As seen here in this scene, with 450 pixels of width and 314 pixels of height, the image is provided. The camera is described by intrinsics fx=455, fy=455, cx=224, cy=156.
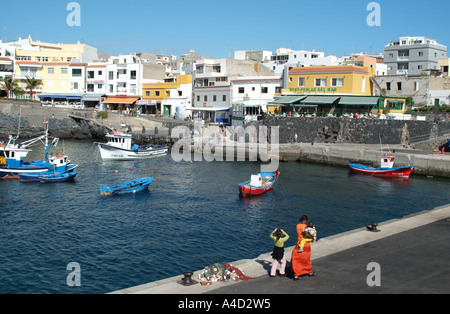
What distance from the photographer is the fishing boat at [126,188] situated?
34781 mm

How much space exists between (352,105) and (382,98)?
12.9 ft

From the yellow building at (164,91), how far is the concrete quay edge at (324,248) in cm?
6469

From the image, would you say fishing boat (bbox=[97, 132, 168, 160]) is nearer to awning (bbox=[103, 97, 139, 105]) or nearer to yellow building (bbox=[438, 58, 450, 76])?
awning (bbox=[103, 97, 139, 105])

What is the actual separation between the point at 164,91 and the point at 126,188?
169 ft

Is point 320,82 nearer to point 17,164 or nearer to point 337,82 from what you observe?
point 337,82

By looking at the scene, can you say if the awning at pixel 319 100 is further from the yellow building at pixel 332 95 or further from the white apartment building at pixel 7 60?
the white apartment building at pixel 7 60

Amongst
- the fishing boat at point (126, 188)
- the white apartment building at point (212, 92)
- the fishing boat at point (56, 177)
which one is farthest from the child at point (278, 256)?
the white apartment building at point (212, 92)

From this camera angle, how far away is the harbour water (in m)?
19.9

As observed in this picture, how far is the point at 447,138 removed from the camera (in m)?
52.9

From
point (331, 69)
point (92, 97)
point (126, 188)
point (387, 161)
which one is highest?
point (331, 69)

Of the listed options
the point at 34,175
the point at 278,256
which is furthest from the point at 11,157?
the point at 278,256

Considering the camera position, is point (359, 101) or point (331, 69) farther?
point (331, 69)

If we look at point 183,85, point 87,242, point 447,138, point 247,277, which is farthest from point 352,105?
point 247,277

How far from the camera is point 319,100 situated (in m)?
61.9
